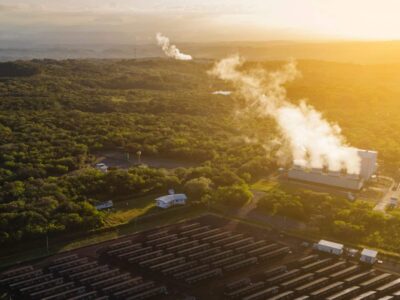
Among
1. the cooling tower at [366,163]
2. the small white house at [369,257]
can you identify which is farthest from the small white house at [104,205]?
the cooling tower at [366,163]

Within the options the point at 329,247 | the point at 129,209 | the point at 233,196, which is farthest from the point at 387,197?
the point at 129,209

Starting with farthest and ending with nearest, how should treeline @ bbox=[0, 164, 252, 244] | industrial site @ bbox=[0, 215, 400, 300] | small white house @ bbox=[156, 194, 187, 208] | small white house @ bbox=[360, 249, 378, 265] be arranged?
small white house @ bbox=[156, 194, 187, 208] < treeline @ bbox=[0, 164, 252, 244] < small white house @ bbox=[360, 249, 378, 265] < industrial site @ bbox=[0, 215, 400, 300]

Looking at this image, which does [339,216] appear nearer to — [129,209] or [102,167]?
[129,209]

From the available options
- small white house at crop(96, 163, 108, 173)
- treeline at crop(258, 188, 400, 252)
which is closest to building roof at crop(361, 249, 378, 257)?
treeline at crop(258, 188, 400, 252)

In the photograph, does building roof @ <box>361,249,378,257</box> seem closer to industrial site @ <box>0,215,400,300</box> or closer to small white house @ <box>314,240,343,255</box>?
industrial site @ <box>0,215,400,300</box>

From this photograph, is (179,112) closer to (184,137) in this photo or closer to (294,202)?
(184,137)

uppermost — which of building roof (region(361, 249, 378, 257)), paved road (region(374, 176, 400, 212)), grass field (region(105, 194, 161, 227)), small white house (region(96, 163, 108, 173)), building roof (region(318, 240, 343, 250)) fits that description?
small white house (region(96, 163, 108, 173))

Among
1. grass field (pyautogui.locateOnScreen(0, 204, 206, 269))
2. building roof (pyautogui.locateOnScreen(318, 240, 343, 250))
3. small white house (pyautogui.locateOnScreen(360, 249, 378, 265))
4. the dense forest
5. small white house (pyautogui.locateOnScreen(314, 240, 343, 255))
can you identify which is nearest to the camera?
small white house (pyautogui.locateOnScreen(360, 249, 378, 265))

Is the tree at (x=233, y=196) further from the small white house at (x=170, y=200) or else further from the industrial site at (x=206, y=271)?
the industrial site at (x=206, y=271)

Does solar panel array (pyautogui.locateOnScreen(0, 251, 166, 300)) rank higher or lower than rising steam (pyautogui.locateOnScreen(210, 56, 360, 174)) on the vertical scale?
lower
